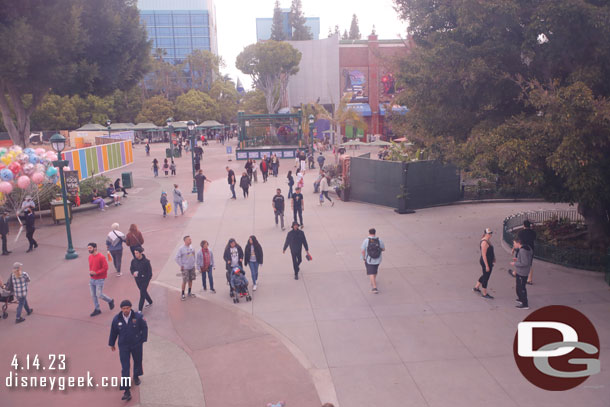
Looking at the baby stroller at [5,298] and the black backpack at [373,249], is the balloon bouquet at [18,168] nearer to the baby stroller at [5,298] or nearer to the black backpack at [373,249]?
the baby stroller at [5,298]

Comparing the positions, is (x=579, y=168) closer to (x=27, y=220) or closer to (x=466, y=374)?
(x=466, y=374)

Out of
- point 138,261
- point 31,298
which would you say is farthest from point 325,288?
point 31,298

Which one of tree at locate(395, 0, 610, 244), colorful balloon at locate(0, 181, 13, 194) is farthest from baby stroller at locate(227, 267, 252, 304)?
colorful balloon at locate(0, 181, 13, 194)

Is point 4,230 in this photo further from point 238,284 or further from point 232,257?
point 238,284

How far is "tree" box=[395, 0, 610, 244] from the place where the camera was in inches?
400

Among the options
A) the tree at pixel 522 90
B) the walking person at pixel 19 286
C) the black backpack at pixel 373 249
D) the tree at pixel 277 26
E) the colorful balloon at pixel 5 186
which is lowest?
the walking person at pixel 19 286

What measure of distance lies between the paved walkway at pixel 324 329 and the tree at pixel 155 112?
197ft

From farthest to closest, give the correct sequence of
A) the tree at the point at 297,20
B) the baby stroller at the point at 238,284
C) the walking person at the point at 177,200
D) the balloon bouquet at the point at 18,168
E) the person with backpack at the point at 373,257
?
the tree at the point at 297,20, the walking person at the point at 177,200, the balloon bouquet at the point at 18,168, the person with backpack at the point at 373,257, the baby stroller at the point at 238,284

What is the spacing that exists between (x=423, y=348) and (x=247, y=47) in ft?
212

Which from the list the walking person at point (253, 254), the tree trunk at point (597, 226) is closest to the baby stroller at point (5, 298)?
the walking person at point (253, 254)

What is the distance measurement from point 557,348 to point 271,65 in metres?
60.4

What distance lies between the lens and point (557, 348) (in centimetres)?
810

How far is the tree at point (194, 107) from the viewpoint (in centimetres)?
7512

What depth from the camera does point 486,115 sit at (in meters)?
14.0
